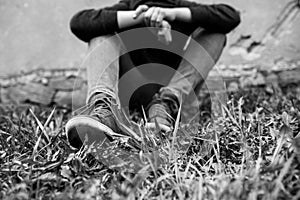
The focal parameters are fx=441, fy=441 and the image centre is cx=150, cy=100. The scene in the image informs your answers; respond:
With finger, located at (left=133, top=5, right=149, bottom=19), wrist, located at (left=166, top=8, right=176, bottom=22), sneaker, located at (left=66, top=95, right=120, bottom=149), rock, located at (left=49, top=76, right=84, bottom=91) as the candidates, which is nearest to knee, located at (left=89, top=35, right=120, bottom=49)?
finger, located at (left=133, top=5, right=149, bottom=19)

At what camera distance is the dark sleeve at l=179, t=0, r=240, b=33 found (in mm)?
1797

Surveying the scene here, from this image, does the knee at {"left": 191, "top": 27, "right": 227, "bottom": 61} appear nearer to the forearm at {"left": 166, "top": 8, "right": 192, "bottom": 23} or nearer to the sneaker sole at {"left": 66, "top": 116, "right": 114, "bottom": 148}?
the forearm at {"left": 166, "top": 8, "right": 192, "bottom": 23}

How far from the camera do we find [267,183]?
90cm

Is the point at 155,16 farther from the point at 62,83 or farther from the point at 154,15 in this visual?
the point at 62,83

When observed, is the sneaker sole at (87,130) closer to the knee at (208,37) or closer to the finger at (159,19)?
the finger at (159,19)

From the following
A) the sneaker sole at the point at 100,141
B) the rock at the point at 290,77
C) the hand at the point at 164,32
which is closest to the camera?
the sneaker sole at the point at 100,141

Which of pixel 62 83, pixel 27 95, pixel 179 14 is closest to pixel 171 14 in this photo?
pixel 179 14

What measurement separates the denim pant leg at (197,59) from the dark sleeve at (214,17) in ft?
0.16

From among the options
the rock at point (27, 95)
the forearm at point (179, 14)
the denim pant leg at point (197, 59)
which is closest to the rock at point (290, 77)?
the denim pant leg at point (197, 59)

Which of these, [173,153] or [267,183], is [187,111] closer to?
[173,153]

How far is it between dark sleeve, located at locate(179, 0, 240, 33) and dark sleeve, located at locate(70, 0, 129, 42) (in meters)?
0.33

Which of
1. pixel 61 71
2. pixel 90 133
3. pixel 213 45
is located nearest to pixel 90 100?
pixel 90 133

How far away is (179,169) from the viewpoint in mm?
1144

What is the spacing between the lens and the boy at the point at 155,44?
165 centimetres
